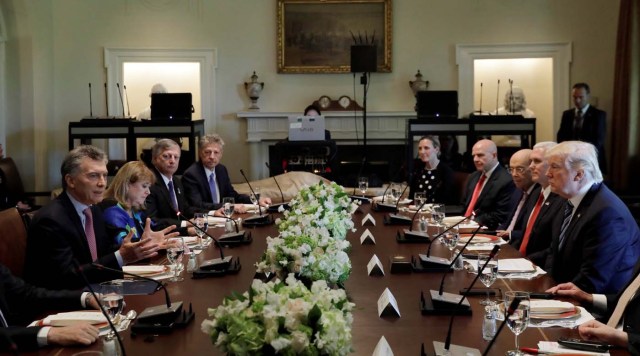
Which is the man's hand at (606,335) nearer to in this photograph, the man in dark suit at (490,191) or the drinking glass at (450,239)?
the drinking glass at (450,239)

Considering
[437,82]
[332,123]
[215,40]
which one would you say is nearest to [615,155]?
[437,82]

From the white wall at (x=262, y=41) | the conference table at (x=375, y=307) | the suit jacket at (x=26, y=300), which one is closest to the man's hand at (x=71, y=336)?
the conference table at (x=375, y=307)

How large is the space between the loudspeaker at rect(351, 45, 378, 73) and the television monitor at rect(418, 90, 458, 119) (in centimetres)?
81

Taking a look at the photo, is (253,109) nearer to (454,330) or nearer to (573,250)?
(573,250)

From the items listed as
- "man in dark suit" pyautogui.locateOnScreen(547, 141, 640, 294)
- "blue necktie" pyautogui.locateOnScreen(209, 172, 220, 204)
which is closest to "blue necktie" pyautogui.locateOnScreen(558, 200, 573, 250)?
"man in dark suit" pyautogui.locateOnScreen(547, 141, 640, 294)

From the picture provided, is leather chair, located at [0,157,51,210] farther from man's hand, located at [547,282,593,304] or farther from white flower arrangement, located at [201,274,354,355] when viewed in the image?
white flower arrangement, located at [201,274,354,355]

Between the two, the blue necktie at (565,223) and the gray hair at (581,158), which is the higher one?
the gray hair at (581,158)

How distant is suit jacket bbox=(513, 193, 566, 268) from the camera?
455 cm

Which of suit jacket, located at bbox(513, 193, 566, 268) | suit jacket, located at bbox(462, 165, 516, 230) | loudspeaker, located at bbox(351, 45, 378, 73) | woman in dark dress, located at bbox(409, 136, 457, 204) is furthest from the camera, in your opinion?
loudspeaker, located at bbox(351, 45, 378, 73)

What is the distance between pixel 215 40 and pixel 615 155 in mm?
5681

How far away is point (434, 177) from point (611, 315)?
432 centimetres

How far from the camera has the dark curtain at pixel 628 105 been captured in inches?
399

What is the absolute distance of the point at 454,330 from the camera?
2.74 metres

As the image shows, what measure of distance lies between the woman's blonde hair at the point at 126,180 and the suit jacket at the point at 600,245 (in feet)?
7.60
